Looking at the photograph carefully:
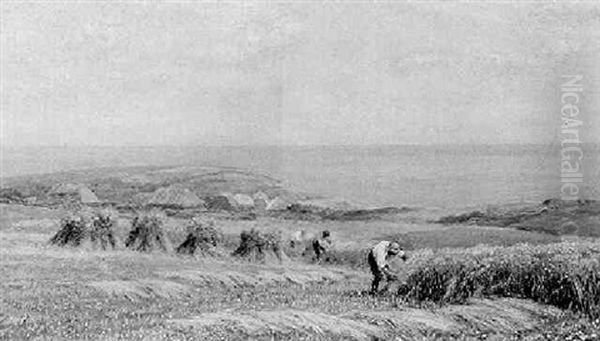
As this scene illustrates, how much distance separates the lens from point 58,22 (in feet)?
45.3

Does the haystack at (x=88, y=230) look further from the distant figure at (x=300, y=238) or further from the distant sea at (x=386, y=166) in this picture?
the distant figure at (x=300, y=238)

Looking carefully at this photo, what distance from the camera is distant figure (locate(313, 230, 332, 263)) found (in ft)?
43.8

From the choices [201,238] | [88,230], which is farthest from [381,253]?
[88,230]

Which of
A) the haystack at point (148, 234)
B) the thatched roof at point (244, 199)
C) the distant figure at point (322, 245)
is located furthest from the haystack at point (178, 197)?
the distant figure at point (322, 245)

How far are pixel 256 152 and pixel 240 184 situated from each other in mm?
604

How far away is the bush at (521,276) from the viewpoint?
10.2 m

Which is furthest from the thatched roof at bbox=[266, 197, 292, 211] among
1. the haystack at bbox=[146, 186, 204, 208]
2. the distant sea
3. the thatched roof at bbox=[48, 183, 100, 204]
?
the thatched roof at bbox=[48, 183, 100, 204]

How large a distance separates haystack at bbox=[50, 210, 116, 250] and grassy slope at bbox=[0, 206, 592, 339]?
0.76 feet

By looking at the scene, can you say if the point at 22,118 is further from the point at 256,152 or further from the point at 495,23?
the point at 495,23

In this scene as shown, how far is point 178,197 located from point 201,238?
75 centimetres

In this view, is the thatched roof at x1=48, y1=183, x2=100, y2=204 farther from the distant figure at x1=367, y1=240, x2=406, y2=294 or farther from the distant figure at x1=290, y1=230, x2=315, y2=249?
the distant figure at x1=367, y1=240, x2=406, y2=294

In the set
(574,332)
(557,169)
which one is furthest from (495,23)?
(574,332)

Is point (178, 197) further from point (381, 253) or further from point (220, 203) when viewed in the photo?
point (381, 253)

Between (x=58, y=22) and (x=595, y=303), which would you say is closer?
(x=595, y=303)
